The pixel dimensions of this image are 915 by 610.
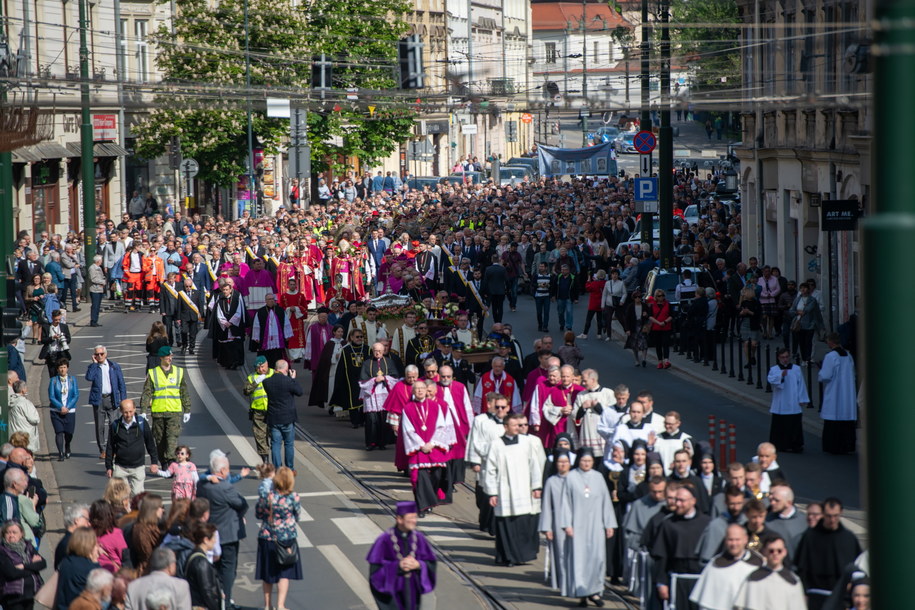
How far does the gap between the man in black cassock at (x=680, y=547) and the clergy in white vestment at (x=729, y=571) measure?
3.42 feet

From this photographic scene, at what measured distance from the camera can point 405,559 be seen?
1060 centimetres

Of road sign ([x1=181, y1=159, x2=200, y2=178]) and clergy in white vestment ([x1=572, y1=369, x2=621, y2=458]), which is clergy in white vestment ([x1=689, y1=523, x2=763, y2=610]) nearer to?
clergy in white vestment ([x1=572, y1=369, x2=621, y2=458])

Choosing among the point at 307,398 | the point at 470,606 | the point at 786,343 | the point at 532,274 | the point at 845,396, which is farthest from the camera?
the point at 532,274

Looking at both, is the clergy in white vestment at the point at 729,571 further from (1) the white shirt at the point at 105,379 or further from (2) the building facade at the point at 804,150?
(2) the building facade at the point at 804,150

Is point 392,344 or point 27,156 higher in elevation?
point 27,156

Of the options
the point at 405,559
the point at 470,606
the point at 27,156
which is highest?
the point at 27,156

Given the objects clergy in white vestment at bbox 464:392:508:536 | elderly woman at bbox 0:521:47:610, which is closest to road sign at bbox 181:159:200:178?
clergy in white vestment at bbox 464:392:508:536

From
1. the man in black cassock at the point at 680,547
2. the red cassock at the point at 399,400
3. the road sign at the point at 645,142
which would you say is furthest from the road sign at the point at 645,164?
the man in black cassock at the point at 680,547

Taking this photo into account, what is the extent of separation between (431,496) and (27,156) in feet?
95.3

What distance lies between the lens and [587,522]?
40.8 ft

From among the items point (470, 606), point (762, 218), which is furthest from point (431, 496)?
point (762, 218)

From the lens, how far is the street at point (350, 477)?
1316cm

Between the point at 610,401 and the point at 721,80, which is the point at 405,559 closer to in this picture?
the point at 610,401

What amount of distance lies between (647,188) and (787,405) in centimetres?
1456
